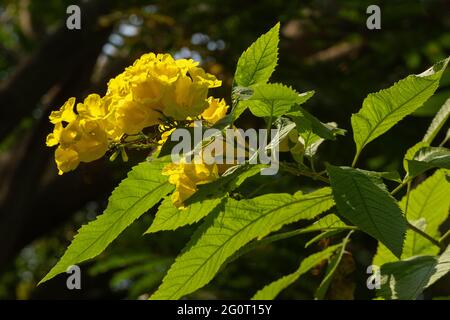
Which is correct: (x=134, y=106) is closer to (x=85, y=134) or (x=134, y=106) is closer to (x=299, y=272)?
(x=85, y=134)

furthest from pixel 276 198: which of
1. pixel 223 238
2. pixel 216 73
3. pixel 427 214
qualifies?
pixel 216 73

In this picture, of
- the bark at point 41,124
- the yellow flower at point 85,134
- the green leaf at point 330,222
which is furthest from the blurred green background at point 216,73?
the yellow flower at point 85,134

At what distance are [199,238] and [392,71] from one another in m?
2.91

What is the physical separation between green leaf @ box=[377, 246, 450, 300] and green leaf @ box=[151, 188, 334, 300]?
0.52 feet

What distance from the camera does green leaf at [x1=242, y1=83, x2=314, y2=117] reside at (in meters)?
0.91

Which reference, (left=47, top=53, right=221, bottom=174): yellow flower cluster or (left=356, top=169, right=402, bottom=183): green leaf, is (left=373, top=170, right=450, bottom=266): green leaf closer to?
(left=356, top=169, right=402, bottom=183): green leaf

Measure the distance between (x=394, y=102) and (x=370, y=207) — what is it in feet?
0.55

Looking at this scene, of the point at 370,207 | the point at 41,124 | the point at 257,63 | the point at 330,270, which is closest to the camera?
the point at 370,207

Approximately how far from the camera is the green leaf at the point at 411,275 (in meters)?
1.08

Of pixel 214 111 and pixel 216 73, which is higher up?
pixel 216 73

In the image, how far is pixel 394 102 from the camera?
39.7 inches

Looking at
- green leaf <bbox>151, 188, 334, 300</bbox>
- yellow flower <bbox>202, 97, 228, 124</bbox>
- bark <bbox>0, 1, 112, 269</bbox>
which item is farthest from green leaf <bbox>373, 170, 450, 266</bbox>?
bark <bbox>0, 1, 112, 269</bbox>

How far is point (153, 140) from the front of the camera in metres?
1.01

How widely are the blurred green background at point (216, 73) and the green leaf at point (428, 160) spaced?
166cm
